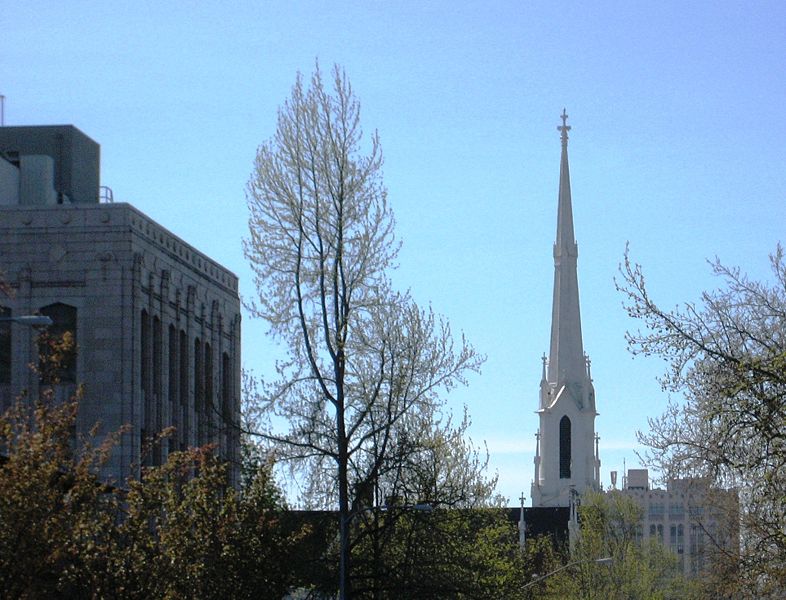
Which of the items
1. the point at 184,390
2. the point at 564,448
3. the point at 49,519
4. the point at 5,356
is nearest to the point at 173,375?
the point at 184,390

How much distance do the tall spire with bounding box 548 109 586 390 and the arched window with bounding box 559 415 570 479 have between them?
4.08 m

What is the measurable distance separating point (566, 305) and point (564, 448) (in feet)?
49.0

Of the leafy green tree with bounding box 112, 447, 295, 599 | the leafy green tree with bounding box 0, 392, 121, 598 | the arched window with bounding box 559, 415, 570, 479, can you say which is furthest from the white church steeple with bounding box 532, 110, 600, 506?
the leafy green tree with bounding box 0, 392, 121, 598

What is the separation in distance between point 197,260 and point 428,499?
32220 millimetres

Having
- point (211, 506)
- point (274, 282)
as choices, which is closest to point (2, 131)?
point (274, 282)

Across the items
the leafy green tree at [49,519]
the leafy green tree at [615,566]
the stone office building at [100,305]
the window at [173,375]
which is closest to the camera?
the leafy green tree at [49,519]

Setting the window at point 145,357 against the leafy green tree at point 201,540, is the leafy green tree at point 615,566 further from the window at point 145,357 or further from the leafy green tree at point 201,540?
the leafy green tree at point 201,540

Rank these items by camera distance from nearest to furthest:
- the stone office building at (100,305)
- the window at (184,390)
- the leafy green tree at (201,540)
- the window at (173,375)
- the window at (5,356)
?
the leafy green tree at (201,540), the stone office building at (100,305), the window at (5,356), the window at (173,375), the window at (184,390)

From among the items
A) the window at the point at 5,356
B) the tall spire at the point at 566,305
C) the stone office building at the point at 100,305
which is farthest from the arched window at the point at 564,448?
the window at the point at 5,356

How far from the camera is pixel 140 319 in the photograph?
6191 centimetres

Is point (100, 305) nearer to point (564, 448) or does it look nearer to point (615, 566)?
point (615, 566)

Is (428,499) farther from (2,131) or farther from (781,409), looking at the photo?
(2,131)

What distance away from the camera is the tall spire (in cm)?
18288

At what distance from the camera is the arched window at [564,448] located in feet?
607
